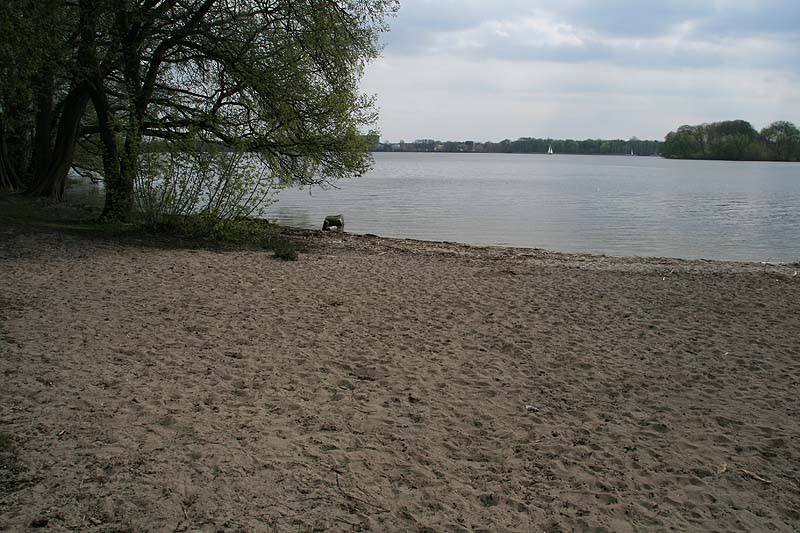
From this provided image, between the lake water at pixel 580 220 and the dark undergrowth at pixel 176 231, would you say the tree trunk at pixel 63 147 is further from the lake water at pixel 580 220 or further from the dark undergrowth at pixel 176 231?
the lake water at pixel 580 220

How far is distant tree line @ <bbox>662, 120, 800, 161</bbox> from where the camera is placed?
118375 mm

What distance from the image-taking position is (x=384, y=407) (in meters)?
5.72

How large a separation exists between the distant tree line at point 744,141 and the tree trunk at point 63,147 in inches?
4762

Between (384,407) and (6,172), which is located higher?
(6,172)

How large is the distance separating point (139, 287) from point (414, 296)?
13.1 feet

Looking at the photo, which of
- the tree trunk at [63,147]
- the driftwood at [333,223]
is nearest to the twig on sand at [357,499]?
the tree trunk at [63,147]

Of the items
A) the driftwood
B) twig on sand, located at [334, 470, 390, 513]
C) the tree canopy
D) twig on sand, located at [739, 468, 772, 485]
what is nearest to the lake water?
the driftwood

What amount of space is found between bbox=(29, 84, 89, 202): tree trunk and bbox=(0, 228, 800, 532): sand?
351 inches

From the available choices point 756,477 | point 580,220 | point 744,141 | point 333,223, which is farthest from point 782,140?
point 756,477

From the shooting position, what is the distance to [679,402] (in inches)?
241

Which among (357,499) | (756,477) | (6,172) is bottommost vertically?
(756,477)

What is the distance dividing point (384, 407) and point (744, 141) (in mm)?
129825

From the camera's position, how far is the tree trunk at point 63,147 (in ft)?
59.1

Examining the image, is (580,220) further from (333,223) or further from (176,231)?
(176,231)
